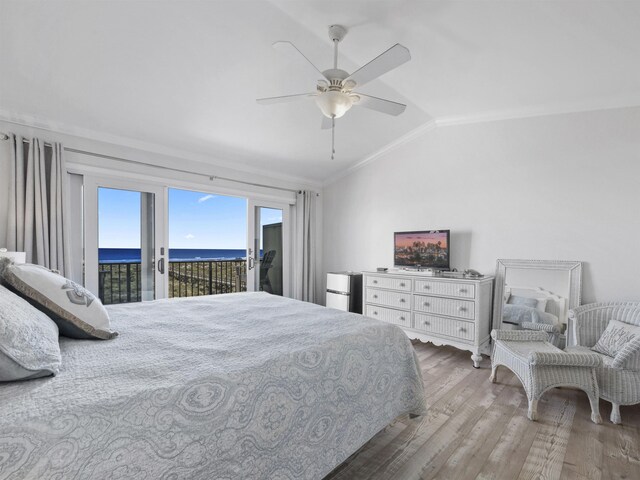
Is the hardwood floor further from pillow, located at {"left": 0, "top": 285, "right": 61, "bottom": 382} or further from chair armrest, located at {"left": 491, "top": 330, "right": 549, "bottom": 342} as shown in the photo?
pillow, located at {"left": 0, "top": 285, "right": 61, "bottom": 382}

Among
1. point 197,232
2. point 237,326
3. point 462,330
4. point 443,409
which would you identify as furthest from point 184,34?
point 197,232

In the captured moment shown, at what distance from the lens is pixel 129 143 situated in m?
3.48

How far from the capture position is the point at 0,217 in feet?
9.05

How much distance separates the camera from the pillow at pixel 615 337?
2.41 meters

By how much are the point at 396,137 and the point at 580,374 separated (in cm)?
332

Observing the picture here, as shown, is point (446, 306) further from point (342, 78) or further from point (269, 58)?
point (269, 58)

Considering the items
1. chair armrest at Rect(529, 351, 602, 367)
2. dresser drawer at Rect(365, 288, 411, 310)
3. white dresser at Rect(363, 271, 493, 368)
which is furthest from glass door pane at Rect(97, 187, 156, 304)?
chair armrest at Rect(529, 351, 602, 367)

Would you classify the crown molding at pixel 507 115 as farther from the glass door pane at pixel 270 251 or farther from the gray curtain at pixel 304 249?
the glass door pane at pixel 270 251

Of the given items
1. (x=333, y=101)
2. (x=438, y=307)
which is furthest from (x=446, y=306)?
(x=333, y=101)

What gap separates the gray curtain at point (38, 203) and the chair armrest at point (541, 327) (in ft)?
15.7

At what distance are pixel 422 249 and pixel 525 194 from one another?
51.5 inches

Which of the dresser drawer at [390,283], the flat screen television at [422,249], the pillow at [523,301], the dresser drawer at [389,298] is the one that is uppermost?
the flat screen television at [422,249]

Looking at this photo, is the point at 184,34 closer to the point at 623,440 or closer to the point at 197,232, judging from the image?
the point at 623,440

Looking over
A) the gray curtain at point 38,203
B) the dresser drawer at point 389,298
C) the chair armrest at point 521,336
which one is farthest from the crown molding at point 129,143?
the chair armrest at point 521,336
